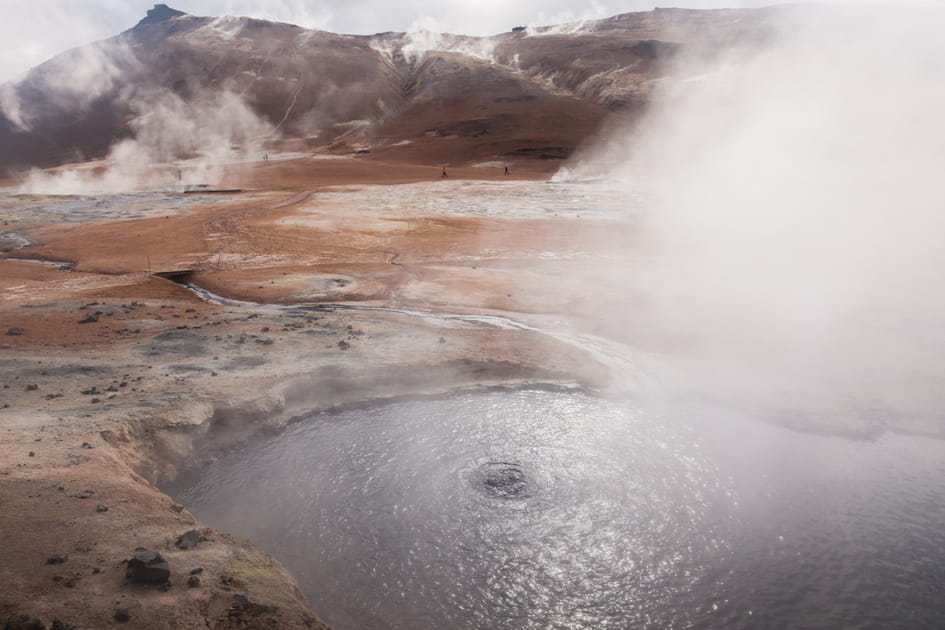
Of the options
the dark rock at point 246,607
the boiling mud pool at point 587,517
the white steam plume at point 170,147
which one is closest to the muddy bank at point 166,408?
the dark rock at point 246,607

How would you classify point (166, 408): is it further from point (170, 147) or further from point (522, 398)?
point (170, 147)

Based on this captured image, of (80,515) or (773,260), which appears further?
(773,260)

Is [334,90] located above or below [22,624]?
above

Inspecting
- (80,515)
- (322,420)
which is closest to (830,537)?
(322,420)

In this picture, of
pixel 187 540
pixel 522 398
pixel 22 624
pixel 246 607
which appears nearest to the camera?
pixel 22 624

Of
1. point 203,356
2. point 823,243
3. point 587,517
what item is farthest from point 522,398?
point 823,243

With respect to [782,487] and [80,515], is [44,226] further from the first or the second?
[782,487]

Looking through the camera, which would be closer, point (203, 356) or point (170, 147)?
point (203, 356)
